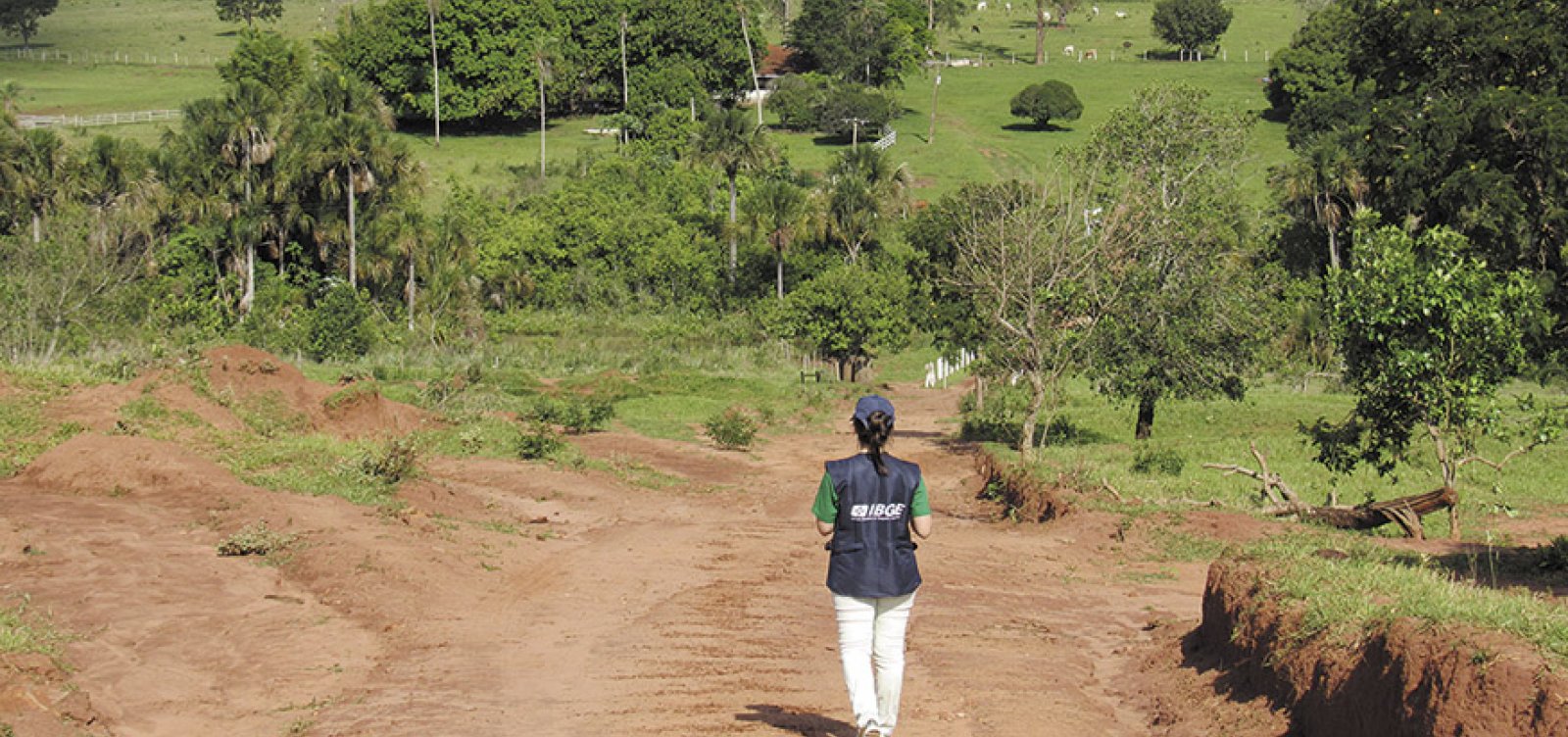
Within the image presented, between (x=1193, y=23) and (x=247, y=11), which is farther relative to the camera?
(x=247, y=11)

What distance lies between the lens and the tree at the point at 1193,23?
391 ft

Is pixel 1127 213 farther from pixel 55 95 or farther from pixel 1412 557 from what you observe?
pixel 55 95

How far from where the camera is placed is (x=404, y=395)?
119ft

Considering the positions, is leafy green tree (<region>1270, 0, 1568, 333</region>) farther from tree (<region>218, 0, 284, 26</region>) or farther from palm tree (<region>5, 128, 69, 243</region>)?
tree (<region>218, 0, 284, 26</region>)

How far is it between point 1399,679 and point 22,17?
135 meters

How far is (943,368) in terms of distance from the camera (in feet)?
192

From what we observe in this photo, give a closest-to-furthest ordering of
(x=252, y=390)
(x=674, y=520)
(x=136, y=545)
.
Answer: (x=136, y=545) < (x=674, y=520) < (x=252, y=390)

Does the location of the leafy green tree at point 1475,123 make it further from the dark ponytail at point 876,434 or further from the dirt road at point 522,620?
the dark ponytail at point 876,434

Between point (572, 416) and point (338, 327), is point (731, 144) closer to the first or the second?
point (338, 327)

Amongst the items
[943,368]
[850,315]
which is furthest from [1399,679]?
[943,368]

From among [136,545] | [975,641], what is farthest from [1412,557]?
[136,545]

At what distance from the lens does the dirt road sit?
10.5 meters

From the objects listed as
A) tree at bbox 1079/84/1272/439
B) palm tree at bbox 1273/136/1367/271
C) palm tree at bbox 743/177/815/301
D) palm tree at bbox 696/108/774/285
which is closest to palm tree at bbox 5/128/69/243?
palm tree at bbox 696/108/774/285

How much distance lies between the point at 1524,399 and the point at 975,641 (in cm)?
822
